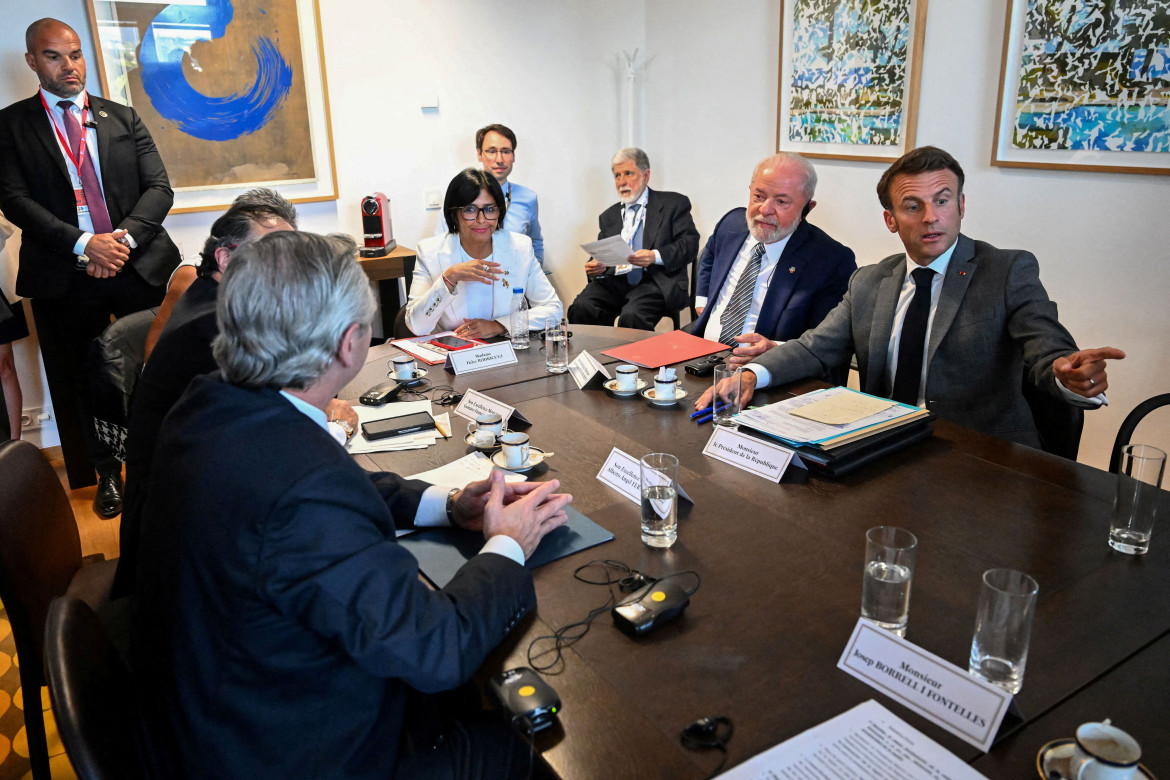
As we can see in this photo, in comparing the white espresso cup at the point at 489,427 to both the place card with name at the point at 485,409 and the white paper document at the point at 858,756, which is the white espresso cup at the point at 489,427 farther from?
the white paper document at the point at 858,756

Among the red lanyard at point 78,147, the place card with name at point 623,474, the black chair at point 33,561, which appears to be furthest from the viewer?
the red lanyard at point 78,147

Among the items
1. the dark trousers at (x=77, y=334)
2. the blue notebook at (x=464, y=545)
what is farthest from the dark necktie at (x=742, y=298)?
the dark trousers at (x=77, y=334)

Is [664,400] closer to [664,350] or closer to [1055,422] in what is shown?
[664,350]

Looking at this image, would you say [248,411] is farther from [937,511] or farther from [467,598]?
[937,511]

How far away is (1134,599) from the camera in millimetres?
1211

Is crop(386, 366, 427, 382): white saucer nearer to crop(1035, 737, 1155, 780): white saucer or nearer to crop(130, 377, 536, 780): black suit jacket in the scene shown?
crop(130, 377, 536, 780): black suit jacket

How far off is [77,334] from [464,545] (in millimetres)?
3071

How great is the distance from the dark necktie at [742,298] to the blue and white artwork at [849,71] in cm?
117

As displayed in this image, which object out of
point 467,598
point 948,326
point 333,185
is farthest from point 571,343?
point 333,185

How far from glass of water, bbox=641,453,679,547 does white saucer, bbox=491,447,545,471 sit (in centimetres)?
37

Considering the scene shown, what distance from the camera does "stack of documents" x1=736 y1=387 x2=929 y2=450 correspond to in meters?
1.74

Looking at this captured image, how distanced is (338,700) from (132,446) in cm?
99

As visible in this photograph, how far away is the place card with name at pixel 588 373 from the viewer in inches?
92.0

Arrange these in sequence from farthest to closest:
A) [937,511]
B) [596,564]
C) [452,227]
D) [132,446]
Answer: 1. [452,227]
2. [132,446]
3. [937,511]
4. [596,564]
